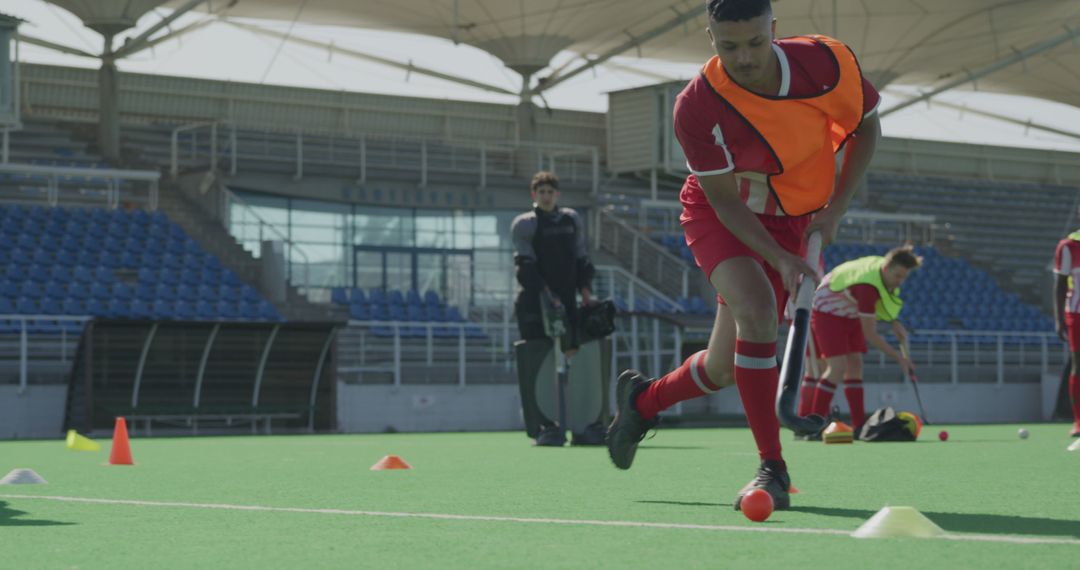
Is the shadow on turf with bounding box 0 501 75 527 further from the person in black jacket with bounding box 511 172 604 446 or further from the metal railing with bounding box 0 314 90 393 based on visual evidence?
the metal railing with bounding box 0 314 90 393

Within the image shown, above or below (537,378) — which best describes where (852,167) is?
above

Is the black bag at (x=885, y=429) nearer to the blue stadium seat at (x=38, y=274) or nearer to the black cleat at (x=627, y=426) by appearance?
the black cleat at (x=627, y=426)

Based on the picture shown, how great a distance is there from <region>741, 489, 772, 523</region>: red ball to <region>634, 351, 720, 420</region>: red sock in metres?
1.18

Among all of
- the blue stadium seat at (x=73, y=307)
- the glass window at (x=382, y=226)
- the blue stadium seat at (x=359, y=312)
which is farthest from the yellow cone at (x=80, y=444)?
the glass window at (x=382, y=226)

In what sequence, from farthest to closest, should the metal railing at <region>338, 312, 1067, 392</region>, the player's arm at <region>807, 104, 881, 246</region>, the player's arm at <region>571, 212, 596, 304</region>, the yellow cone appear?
the metal railing at <region>338, 312, 1067, 392</region>
the yellow cone
the player's arm at <region>571, 212, 596, 304</region>
the player's arm at <region>807, 104, 881, 246</region>

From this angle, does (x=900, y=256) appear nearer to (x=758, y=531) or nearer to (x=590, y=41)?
(x=758, y=531)

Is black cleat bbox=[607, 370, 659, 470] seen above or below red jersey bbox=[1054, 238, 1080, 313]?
below

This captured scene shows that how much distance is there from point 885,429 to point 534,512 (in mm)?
7271

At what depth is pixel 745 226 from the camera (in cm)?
504

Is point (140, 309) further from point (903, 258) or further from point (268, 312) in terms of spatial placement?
point (903, 258)

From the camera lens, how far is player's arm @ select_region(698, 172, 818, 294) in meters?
4.97

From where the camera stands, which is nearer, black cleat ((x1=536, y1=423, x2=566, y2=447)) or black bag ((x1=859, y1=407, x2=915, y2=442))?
black cleat ((x1=536, y1=423, x2=566, y2=447))

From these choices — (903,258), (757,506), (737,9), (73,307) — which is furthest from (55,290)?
(757,506)

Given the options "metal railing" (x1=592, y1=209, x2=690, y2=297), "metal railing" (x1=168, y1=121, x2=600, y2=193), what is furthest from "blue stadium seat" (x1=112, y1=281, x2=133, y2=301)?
"metal railing" (x1=592, y1=209, x2=690, y2=297)
